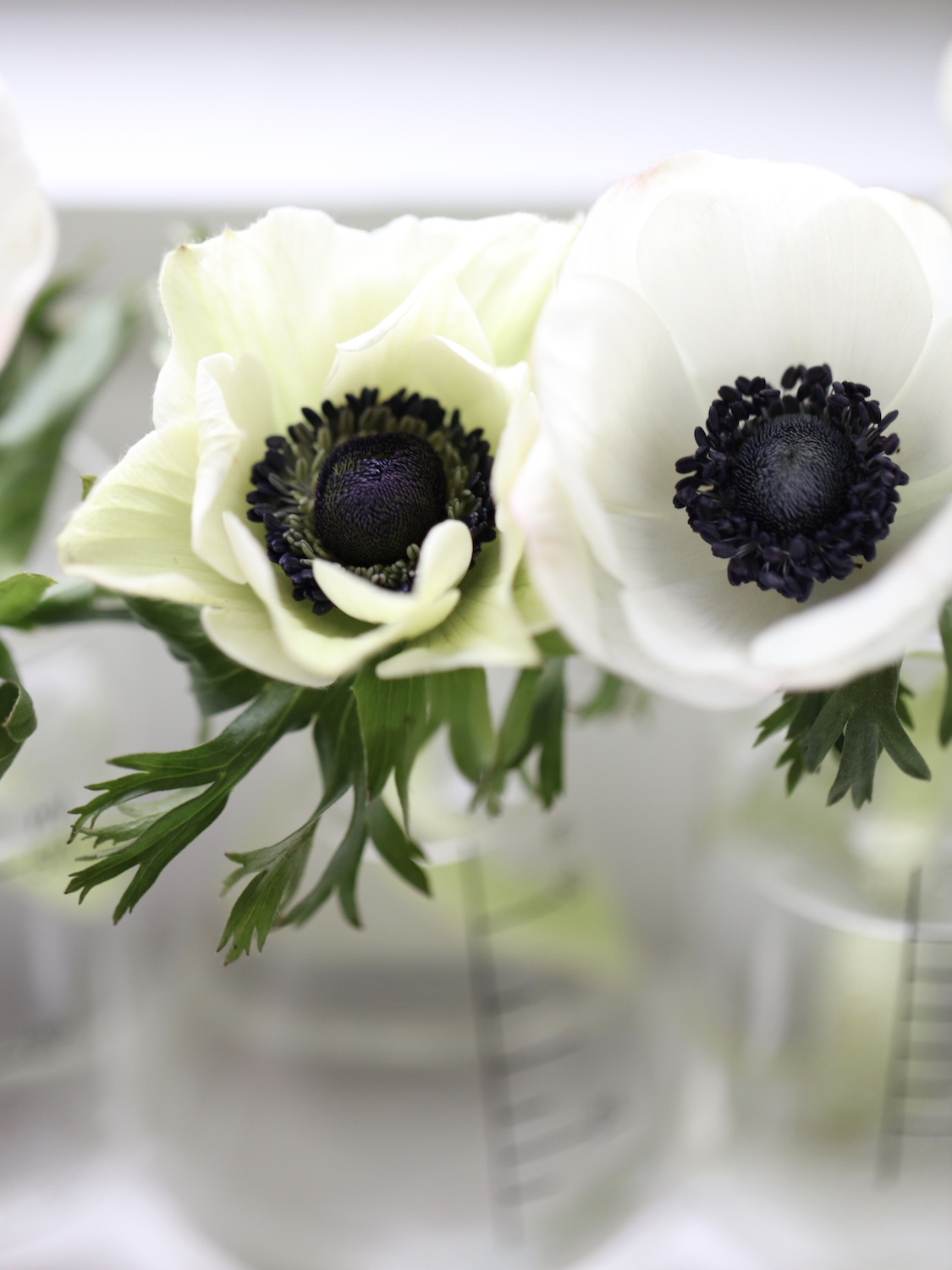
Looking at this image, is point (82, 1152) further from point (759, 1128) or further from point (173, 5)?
point (173, 5)

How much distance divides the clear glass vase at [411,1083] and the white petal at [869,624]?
0.28m

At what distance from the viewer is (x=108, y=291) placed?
67 centimetres

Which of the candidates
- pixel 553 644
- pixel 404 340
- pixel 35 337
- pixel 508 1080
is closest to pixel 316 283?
pixel 404 340

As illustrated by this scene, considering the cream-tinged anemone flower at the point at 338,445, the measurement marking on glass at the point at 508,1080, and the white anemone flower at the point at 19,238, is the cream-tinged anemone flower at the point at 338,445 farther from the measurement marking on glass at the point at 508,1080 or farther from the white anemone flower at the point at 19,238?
the measurement marking on glass at the point at 508,1080

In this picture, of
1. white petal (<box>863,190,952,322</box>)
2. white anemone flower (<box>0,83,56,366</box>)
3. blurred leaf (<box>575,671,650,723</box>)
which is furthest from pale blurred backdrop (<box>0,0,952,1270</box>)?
white petal (<box>863,190,952,322</box>)

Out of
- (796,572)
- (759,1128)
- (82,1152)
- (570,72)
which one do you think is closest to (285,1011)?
(82,1152)

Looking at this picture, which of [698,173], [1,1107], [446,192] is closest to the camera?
[698,173]

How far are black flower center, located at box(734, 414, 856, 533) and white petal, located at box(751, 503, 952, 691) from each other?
0.07m

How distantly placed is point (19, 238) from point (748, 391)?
0.23 m

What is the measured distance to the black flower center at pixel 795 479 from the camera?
34 cm

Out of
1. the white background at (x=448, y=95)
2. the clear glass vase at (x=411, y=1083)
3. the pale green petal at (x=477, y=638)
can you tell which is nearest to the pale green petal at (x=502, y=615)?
the pale green petal at (x=477, y=638)

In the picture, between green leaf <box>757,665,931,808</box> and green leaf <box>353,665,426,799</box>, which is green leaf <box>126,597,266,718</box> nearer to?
green leaf <box>353,665,426,799</box>

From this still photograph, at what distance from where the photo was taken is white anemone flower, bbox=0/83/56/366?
1.18 feet

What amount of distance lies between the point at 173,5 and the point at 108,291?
0.19 m
